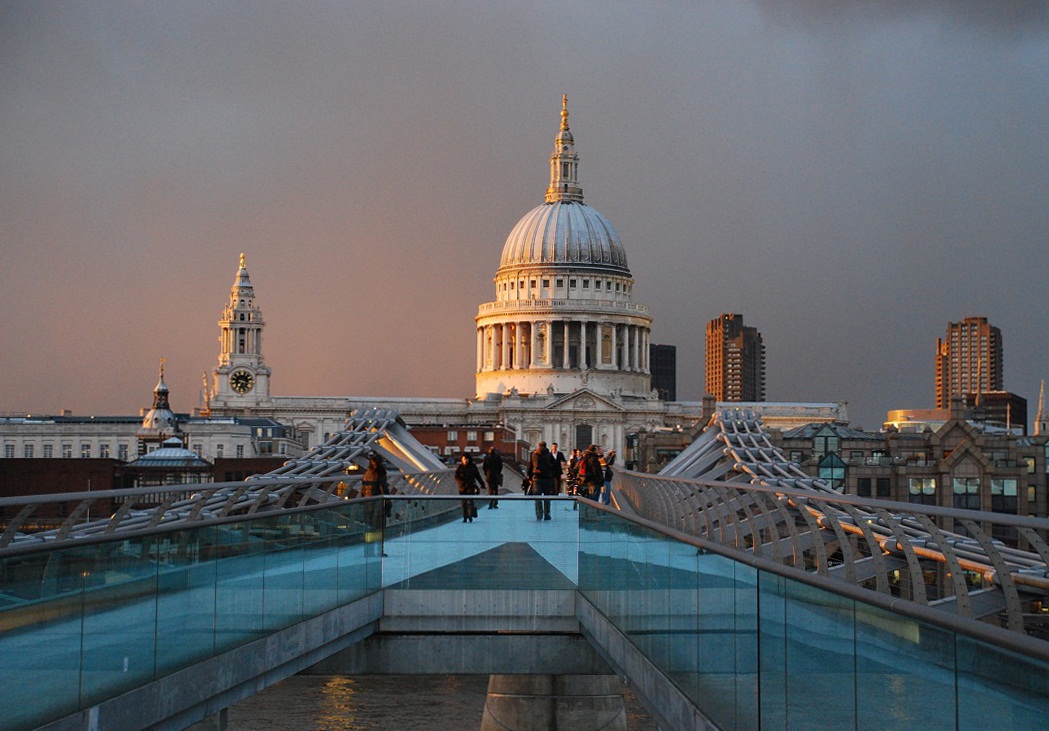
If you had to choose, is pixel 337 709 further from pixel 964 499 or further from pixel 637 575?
pixel 964 499

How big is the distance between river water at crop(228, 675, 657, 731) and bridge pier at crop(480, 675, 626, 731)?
37.7ft

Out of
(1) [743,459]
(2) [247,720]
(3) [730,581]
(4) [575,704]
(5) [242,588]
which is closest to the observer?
(3) [730,581]

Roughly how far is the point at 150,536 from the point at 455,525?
28.9 feet

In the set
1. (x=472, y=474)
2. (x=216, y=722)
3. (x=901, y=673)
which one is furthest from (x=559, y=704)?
(x=901, y=673)

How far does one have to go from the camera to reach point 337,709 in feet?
170

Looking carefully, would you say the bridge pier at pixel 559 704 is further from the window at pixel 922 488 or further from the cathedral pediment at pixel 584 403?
the cathedral pediment at pixel 584 403

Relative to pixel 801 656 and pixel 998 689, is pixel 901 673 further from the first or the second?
pixel 801 656

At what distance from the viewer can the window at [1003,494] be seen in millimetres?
106875

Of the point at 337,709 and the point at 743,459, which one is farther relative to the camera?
the point at 743,459

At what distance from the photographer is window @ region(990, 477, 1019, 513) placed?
106875 mm

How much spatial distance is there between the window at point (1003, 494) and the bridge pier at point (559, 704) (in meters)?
77.4

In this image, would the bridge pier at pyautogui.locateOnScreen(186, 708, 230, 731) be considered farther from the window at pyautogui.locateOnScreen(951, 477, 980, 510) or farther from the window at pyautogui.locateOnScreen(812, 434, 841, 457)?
the window at pyautogui.locateOnScreen(812, 434, 841, 457)

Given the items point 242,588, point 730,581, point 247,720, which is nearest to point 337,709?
point 247,720

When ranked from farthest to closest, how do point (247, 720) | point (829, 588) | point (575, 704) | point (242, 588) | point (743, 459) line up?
1. point (743, 459)
2. point (247, 720)
3. point (575, 704)
4. point (242, 588)
5. point (829, 588)
